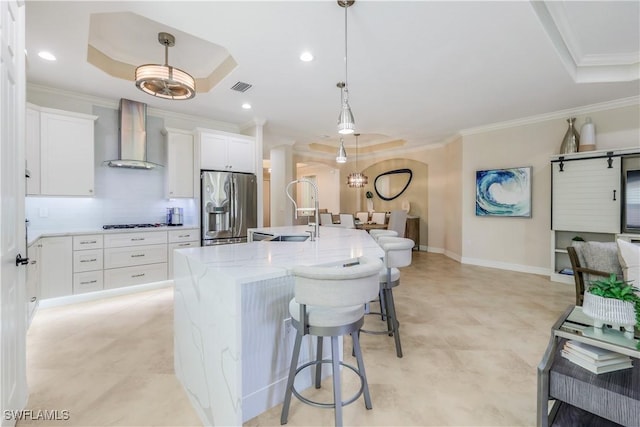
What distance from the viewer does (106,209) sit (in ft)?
13.6

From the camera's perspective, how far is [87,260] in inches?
140

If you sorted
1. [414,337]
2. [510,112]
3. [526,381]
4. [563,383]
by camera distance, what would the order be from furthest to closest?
[510,112] → [414,337] → [526,381] → [563,383]

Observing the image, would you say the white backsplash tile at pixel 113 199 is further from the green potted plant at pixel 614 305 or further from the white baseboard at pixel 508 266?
the white baseboard at pixel 508 266

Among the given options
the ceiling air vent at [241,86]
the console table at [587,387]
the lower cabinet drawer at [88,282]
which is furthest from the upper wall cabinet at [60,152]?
the console table at [587,387]

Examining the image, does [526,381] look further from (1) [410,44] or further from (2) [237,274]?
(1) [410,44]

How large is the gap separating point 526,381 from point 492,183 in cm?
422

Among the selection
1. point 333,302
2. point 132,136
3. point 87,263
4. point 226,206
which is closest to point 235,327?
point 333,302

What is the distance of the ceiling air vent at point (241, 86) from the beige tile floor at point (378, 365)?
9.46 feet

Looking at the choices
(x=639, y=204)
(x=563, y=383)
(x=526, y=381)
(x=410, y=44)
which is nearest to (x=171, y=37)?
(x=410, y=44)

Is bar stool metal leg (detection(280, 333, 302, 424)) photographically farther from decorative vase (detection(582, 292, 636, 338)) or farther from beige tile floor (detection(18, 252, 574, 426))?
decorative vase (detection(582, 292, 636, 338))

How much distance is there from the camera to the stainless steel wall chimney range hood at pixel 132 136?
4.04 metres

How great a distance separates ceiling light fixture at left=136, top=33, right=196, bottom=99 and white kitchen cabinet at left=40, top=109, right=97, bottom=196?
5.43 ft

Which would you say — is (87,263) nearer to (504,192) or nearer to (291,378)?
(291,378)

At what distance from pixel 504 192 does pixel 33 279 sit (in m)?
6.89
